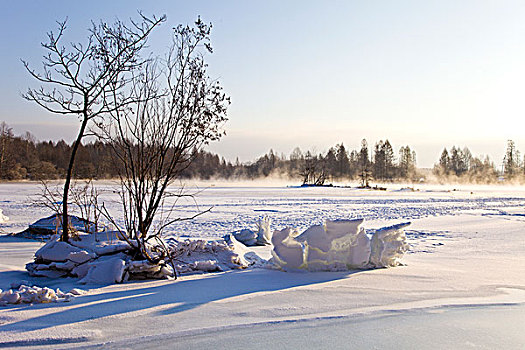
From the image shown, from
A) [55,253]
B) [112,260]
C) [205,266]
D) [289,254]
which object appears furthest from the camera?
[205,266]

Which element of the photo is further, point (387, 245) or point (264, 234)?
point (264, 234)

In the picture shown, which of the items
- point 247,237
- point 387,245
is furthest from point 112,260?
point 247,237

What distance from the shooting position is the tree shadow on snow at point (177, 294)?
3.63 m

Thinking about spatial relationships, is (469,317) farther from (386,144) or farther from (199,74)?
(386,144)

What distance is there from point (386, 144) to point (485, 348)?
75317 millimetres

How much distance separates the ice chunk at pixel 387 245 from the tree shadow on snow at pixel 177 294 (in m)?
0.61

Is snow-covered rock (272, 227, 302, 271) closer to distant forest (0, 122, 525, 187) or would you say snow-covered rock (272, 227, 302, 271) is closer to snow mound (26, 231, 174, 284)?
snow mound (26, 231, 174, 284)

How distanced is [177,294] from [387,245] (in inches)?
119

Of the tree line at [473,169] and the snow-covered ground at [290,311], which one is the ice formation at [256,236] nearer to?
the snow-covered ground at [290,311]

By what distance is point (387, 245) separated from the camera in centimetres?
603

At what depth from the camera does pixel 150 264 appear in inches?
208

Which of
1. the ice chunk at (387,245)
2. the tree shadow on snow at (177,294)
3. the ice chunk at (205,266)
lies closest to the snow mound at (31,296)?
the tree shadow on snow at (177,294)

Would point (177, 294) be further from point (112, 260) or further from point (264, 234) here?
point (264, 234)

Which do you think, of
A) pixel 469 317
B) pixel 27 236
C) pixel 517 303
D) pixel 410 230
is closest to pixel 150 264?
pixel 469 317
